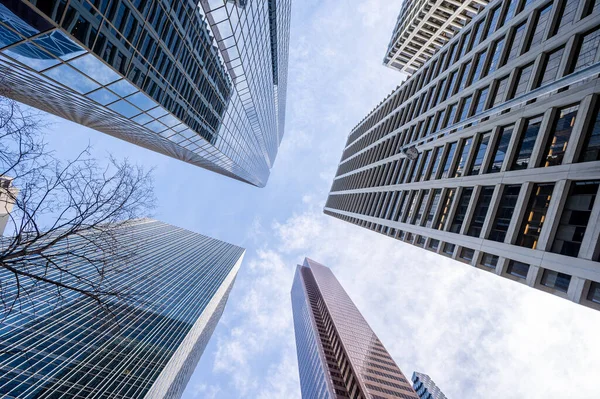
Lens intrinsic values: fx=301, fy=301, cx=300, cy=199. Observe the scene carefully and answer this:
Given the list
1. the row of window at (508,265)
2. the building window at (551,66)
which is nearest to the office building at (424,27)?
the building window at (551,66)

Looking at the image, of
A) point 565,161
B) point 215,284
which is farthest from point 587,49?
point 215,284

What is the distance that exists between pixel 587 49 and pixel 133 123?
33560 mm

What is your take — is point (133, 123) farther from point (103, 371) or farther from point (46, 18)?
point (103, 371)

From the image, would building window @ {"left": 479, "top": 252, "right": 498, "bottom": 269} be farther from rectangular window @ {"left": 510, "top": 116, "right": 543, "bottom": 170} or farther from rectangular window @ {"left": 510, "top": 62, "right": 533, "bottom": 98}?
rectangular window @ {"left": 510, "top": 62, "right": 533, "bottom": 98}

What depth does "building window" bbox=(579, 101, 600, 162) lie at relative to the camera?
672 inches

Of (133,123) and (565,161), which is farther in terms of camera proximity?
(133,123)

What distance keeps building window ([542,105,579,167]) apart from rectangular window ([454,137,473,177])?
340 inches

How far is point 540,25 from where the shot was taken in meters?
24.3

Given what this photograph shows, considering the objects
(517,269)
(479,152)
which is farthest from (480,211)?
(517,269)

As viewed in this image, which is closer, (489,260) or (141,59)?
(141,59)

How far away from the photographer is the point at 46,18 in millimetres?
11625

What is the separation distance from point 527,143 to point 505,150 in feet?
6.78

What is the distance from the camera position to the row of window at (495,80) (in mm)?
21108

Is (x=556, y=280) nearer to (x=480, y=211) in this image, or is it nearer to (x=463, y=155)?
(x=480, y=211)
